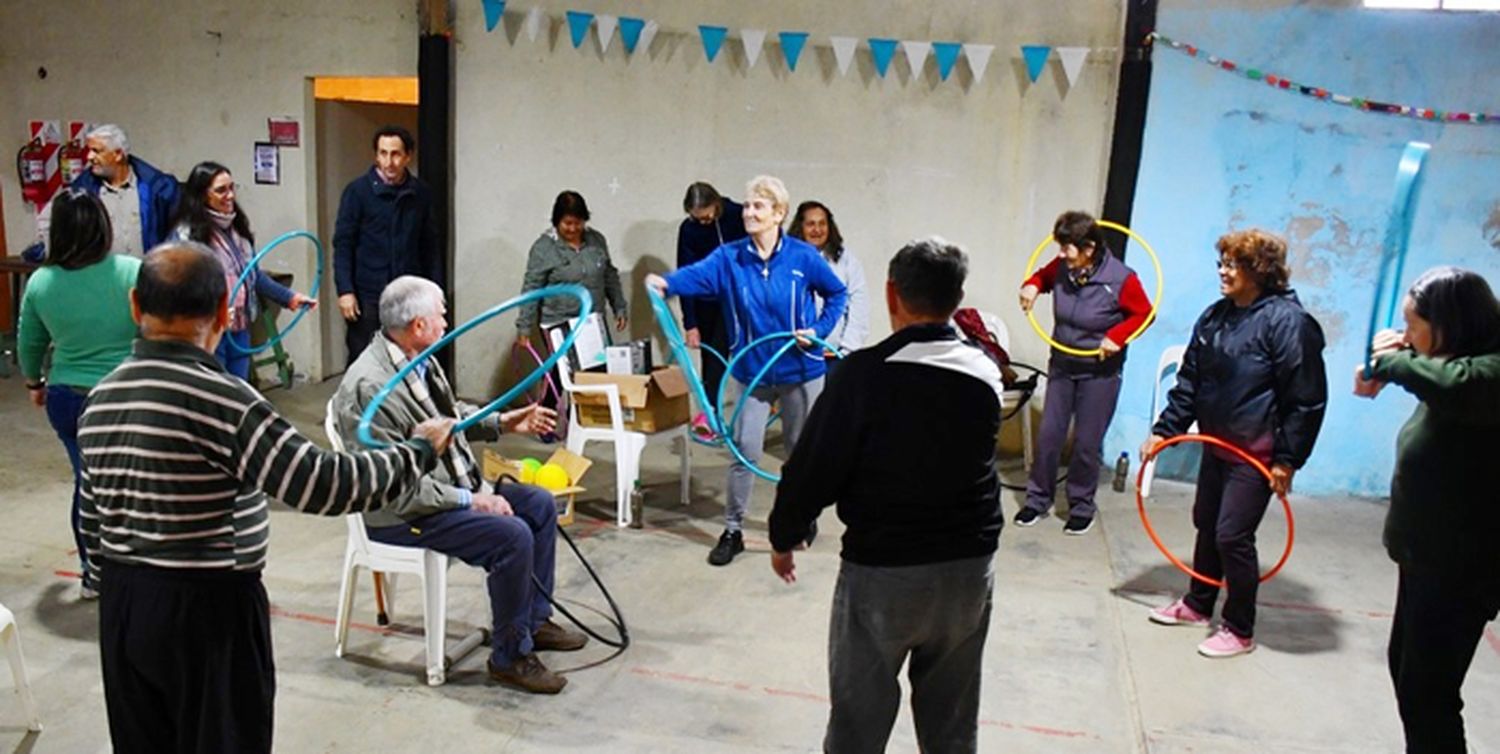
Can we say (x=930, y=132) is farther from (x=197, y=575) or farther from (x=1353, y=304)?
(x=197, y=575)

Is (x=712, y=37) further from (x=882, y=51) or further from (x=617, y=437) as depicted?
(x=617, y=437)

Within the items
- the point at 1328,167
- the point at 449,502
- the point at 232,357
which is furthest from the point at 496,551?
the point at 1328,167

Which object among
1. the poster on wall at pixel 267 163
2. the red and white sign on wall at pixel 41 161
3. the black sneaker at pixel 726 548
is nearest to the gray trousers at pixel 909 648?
the black sneaker at pixel 726 548

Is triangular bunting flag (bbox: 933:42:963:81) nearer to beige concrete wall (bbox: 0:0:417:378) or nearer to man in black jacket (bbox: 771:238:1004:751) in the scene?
beige concrete wall (bbox: 0:0:417:378)

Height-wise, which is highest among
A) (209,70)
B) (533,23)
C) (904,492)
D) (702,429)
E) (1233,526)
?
(533,23)

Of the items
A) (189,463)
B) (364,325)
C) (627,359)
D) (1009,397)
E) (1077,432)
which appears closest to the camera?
(189,463)

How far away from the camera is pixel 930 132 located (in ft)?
20.6

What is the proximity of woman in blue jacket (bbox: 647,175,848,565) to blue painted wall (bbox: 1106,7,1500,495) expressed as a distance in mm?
2228

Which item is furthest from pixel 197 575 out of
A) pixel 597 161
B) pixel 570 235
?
pixel 597 161

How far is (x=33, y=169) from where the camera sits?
764 centimetres

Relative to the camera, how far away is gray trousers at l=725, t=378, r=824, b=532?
4633mm

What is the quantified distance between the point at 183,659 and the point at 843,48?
16.1 feet

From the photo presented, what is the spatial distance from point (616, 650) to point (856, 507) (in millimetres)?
1702

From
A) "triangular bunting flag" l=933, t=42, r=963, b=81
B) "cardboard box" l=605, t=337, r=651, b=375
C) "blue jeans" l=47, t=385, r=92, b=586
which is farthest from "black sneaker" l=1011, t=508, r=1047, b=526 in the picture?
"blue jeans" l=47, t=385, r=92, b=586
